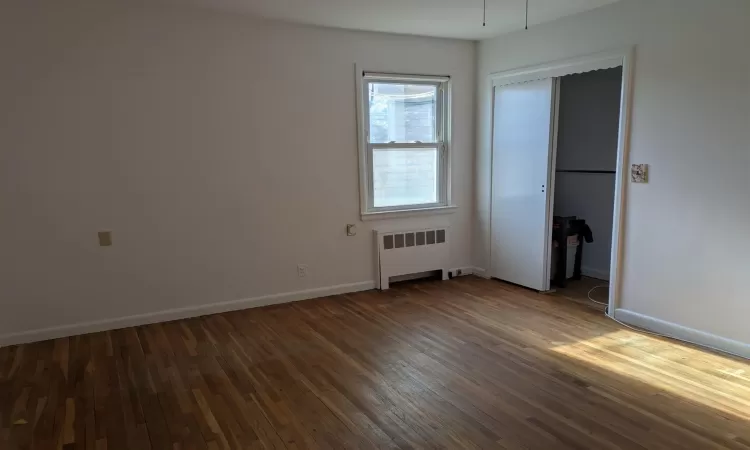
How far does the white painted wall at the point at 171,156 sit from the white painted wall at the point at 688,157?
2.01 meters

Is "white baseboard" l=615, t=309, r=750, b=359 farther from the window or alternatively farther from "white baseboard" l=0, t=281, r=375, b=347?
"white baseboard" l=0, t=281, r=375, b=347

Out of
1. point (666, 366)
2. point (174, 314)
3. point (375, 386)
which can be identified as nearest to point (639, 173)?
point (666, 366)

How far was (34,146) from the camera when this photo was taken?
343 cm

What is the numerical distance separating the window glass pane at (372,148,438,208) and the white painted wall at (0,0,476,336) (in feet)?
1.05

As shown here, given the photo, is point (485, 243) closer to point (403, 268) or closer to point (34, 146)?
point (403, 268)

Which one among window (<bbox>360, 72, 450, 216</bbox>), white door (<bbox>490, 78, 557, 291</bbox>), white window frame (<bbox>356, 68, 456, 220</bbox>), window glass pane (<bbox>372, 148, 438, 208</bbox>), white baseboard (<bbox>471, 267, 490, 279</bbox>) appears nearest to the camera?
white door (<bbox>490, 78, 557, 291</bbox>)

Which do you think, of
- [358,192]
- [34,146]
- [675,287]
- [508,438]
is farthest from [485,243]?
[34,146]

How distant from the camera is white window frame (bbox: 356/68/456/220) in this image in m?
4.59

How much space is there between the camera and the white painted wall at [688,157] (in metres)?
3.11

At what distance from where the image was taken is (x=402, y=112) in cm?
486

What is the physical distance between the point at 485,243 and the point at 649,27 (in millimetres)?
2521

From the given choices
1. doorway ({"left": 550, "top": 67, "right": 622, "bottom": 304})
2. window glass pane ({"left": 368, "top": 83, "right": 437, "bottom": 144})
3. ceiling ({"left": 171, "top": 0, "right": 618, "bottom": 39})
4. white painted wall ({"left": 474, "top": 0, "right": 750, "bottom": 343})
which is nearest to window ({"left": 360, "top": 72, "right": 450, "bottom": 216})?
window glass pane ({"left": 368, "top": 83, "right": 437, "bottom": 144})

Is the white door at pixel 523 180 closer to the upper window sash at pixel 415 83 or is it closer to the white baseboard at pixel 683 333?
the upper window sash at pixel 415 83

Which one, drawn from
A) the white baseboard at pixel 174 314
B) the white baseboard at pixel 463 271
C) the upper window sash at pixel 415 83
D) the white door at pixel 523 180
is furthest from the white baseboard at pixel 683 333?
the upper window sash at pixel 415 83
